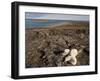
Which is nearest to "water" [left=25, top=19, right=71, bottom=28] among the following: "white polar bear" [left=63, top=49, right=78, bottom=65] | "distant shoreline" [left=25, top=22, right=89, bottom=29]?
"distant shoreline" [left=25, top=22, right=89, bottom=29]

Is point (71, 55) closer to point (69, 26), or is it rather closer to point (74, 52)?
point (74, 52)

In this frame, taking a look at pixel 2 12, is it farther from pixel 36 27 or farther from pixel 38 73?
pixel 38 73

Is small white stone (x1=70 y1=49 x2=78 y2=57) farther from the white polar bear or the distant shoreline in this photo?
the distant shoreline

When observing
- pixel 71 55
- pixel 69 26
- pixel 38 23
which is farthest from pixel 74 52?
pixel 38 23

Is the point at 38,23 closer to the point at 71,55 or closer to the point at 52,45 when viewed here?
the point at 52,45

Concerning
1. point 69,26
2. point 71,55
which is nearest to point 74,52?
point 71,55

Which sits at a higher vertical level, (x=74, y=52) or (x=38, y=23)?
(x=38, y=23)

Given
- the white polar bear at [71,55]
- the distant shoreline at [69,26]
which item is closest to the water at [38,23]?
the distant shoreline at [69,26]

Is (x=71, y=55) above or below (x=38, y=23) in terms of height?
below
